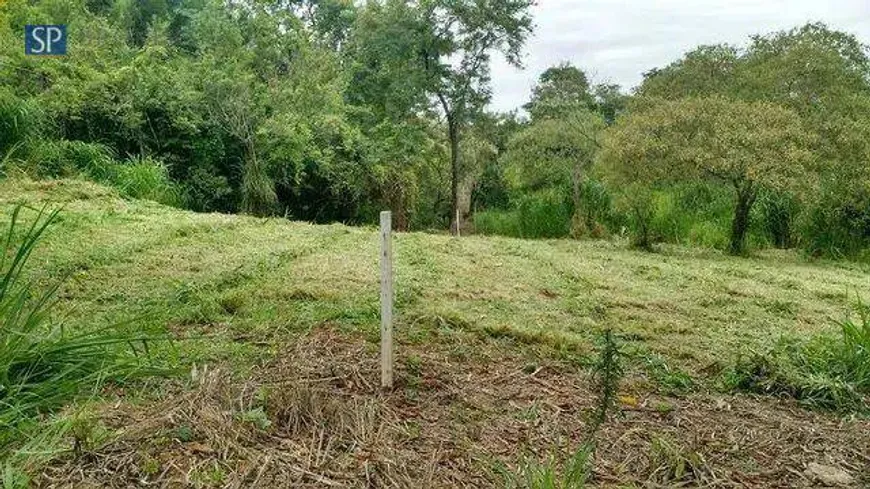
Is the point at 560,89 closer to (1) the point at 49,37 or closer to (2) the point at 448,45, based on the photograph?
(2) the point at 448,45

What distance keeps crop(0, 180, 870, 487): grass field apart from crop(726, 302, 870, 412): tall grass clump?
0.11m

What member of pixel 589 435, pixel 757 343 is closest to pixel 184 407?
pixel 589 435

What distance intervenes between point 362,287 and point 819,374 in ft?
8.31

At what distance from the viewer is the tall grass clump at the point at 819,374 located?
2816 mm

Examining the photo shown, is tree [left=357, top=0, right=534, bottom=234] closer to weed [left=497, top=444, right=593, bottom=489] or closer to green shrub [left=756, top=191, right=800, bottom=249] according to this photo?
green shrub [left=756, top=191, right=800, bottom=249]

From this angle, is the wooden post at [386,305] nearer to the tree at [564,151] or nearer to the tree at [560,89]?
the tree at [564,151]

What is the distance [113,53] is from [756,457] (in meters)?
12.2

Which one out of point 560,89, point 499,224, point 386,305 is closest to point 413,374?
point 386,305

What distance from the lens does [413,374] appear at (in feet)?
9.09

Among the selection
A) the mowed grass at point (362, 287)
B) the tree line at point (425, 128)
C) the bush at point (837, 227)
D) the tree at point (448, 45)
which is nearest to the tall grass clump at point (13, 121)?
the tree line at point (425, 128)

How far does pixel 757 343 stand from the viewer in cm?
374

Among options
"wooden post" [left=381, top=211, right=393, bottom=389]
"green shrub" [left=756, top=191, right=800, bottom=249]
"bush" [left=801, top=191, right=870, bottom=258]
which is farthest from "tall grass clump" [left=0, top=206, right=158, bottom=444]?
"green shrub" [left=756, top=191, right=800, bottom=249]

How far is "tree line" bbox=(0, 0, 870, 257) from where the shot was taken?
28.7 ft

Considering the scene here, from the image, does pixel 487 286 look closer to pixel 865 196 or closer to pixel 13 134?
pixel 13 134
